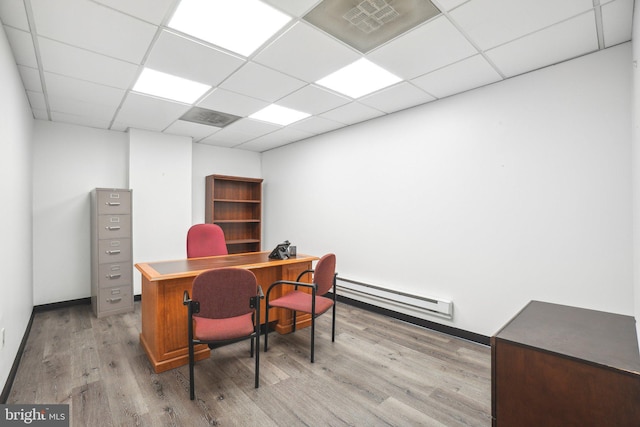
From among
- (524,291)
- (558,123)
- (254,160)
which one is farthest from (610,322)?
(254,160)

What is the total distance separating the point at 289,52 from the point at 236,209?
151 inches

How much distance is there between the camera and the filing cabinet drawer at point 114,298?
3764mm

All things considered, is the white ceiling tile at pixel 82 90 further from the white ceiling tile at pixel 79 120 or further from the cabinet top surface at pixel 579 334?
the cabinet top surface at pixel 579 334

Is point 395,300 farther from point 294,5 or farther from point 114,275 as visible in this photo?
point 114,275

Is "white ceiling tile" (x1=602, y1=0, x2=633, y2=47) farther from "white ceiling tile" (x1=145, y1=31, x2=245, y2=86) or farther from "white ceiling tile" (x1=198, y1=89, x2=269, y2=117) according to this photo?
"white ceiling tile" (x1=198, y1=89, x2=269, y2=117)

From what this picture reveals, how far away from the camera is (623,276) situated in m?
2.21

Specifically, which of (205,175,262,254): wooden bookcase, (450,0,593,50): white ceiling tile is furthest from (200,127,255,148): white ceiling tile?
(450,0,593,50): white ceiling tile

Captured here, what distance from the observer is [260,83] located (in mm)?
2891

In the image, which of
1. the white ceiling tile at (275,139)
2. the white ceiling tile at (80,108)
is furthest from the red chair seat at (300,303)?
the white ceiling tile at (80,108)

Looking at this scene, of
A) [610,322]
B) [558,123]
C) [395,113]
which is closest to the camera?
[610,322]

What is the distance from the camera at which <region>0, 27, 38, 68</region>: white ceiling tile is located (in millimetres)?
2049

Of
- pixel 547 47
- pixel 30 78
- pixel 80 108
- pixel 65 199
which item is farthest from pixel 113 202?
pixel 547 47

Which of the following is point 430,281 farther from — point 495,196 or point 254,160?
point 254,160

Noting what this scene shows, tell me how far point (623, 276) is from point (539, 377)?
1.60m
